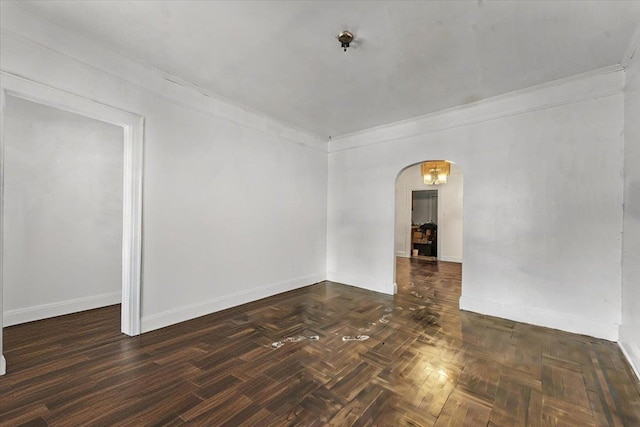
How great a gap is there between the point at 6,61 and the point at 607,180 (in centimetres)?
560

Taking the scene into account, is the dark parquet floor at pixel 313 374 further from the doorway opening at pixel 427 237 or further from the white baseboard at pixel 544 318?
the doorway opening at pixel 427 237

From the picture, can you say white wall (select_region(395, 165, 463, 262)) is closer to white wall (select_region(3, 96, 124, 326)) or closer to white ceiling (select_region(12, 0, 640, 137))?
white ceiling (select_region(12, 0, 640, 137))

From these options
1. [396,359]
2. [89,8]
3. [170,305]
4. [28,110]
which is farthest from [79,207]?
[396,359]

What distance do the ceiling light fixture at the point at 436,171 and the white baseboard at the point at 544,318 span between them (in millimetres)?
4664

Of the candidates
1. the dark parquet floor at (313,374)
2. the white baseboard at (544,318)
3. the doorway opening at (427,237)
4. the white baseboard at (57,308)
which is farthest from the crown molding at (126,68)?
the doorway opening at (427,237)

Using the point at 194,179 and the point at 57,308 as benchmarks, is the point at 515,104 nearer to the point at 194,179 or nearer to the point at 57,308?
the point at 194,179

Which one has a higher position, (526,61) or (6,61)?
(526,61)

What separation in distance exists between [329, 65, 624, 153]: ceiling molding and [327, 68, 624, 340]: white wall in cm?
1

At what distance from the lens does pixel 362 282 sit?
4938mm

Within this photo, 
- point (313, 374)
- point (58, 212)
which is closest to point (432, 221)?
point (313, 374)

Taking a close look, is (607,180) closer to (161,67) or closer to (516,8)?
(516,8)

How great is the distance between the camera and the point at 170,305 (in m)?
3.21

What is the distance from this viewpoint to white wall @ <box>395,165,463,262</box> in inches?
318

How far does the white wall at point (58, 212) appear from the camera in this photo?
3.18m
